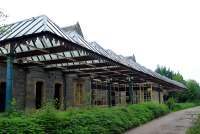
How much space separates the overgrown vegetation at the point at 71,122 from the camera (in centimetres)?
795

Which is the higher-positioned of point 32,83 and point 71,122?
point 32,83

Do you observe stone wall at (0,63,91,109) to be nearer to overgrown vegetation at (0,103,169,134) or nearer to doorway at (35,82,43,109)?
doorway at (35,82,43,109)

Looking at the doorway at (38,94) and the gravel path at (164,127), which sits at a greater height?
the doorway at (38,94)

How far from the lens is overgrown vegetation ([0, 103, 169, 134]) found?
7.95m

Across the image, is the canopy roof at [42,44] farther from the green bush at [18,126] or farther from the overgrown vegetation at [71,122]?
the green bush at [18,126]

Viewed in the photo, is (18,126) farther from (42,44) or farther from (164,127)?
(164,127)

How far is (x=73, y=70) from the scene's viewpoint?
61.5 ft

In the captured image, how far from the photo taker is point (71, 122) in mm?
9938

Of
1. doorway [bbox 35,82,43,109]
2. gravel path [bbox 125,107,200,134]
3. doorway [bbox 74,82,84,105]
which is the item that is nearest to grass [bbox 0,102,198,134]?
gravel path [bbox 125,107,200,134]

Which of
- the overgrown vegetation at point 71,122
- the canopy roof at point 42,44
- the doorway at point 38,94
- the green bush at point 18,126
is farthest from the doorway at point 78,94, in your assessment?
the green bush at point 18,126

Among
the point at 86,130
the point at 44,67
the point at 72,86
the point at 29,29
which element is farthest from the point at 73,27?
the point at 86,130

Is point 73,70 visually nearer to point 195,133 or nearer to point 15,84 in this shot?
point 15,84

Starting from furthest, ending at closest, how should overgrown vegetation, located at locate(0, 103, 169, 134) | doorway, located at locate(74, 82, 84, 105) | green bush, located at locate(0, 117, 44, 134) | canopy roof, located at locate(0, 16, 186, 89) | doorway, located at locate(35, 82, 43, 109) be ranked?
doorway, located at locate(74, 82, 84, 105) → doorway, located at locate(35, 82, 43, 109) → canopy roof, located at locate(0, 16, 186, 89) → overgrown vegetation, located at locate(0, 103, 169, 134) → green bush, located at locate(0, 117, 44, 134)

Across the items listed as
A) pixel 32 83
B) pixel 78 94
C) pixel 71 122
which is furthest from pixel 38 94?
pixel 71 122
